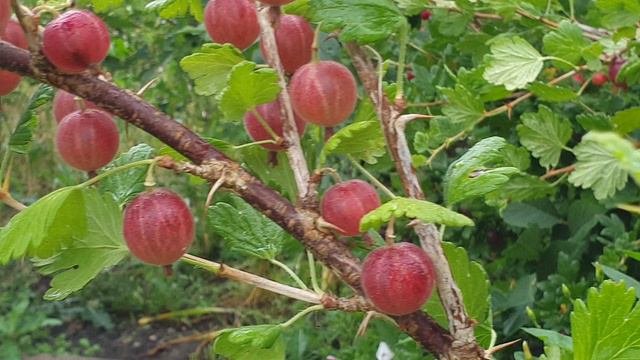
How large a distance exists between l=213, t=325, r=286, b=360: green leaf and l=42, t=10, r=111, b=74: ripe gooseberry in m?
0.19

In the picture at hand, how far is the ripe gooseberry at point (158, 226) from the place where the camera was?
53cm

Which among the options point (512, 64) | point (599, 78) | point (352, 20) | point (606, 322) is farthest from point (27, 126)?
point (599, 78)

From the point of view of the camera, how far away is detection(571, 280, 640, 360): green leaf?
55 centimetres

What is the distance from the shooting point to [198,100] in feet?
9.65

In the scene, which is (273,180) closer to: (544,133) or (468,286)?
(468,286)

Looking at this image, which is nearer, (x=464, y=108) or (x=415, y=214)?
(x=415, y=214)

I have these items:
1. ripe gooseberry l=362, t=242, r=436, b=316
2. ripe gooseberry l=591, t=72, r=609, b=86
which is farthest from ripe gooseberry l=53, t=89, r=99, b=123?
ripe gooseberry l=591, t=72, r=609, b=86

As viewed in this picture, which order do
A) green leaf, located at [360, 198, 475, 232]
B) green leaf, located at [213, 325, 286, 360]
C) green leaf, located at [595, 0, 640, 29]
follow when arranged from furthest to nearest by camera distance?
green leaf, located at [595, 0, 640, 29]
green leaf, located at [213, 325, 286, 360]
green leaf, located at [360, 198, 475, 232]

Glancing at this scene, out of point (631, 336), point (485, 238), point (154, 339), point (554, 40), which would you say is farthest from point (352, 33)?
point (154, 339)

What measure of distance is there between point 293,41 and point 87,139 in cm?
15

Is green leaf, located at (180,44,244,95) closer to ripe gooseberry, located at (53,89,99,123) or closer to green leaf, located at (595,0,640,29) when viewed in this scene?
ripe gooseberry, located at (53,89,99,123)

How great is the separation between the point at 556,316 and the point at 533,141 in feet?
0.76

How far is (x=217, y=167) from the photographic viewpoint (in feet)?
1.75

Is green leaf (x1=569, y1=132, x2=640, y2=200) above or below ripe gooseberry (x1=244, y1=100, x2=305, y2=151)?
below
